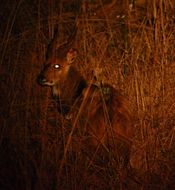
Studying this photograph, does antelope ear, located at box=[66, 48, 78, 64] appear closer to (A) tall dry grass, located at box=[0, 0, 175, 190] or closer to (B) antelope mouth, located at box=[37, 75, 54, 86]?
(A) tall dry grass, located at box=[0, 0, 175, 190]

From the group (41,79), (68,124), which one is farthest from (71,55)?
(68,124)

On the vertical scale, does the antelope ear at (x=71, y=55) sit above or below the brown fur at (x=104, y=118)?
above

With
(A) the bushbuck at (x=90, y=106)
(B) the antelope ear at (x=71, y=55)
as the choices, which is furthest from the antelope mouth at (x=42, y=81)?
(B) the antelope ear at (x=71, y=55)

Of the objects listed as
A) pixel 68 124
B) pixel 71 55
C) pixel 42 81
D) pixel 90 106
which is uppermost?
pixel 71 55

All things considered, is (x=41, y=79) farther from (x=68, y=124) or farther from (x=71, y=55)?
(x=68, y=124)

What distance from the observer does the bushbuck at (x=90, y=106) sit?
3488mm

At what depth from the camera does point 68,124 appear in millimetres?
3992

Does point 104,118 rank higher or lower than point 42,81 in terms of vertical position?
lower

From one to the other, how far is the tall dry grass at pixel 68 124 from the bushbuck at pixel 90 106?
0.09 metres

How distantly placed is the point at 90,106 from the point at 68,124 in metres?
0.28

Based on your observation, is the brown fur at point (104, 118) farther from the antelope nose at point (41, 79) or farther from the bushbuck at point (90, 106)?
the antelope nose at point (41, 79)

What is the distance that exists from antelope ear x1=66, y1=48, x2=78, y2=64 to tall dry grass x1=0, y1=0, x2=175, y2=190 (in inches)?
4.2

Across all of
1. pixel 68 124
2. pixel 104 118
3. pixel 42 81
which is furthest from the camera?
pixel 42 81

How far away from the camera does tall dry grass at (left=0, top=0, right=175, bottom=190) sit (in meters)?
3.36
